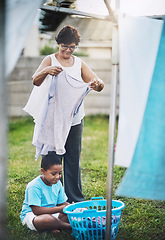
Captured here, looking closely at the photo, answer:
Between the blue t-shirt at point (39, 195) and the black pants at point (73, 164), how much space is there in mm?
230

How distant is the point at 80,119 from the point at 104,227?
79cm

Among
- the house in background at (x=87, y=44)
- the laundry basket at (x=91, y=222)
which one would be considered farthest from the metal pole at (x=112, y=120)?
the house in background at (x=87, y=44)

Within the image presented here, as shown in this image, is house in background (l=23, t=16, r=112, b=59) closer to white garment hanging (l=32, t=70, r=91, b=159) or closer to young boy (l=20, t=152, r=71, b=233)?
white garment hanging (l=32, t=70, r=91, b=159)

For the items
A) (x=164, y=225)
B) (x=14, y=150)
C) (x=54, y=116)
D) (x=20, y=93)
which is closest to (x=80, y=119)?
(x=54, y=116)

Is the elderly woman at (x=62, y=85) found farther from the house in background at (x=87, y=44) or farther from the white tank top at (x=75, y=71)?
the house in background at (x=87, y=44)

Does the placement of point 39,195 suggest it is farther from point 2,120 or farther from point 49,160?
point 2,120

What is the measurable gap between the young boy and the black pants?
0.64ft

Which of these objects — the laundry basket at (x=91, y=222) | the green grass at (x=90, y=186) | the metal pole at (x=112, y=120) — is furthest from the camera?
the green grass at (x=90, y=186)

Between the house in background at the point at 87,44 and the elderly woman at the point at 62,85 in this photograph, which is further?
the house in background at the point at 87,44

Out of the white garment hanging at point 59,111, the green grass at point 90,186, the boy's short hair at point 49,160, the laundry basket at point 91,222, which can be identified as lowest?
the green grass at point 90,186

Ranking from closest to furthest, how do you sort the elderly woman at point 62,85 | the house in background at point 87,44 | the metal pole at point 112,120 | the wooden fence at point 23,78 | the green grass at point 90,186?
1. the metal pole at point 112,120
2. the elderly woman at point 62,85
3. the green grass at point 90,186
4. the house in background at point 87,44
5. the wooden fence at point 23,78

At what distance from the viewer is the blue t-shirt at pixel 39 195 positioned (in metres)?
2.33

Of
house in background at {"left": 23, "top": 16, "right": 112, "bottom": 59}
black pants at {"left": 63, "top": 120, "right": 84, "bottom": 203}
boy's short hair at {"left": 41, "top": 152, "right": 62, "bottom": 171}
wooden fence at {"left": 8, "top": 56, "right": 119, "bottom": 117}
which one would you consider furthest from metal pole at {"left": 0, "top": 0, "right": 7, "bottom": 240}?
wooden fence at {"left": 8, "top": 56, "right": 119, "bottom": 117}

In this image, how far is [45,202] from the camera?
2385mm
